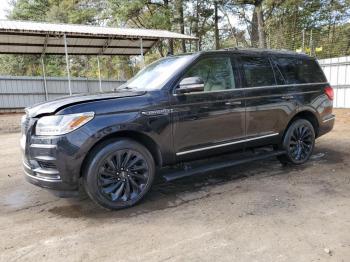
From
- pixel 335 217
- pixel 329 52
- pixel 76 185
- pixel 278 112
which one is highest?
pixel 329 52

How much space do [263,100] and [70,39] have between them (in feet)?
41.9

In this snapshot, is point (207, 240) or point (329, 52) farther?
point (329, 52)

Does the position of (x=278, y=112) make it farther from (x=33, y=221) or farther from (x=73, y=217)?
(x=33, y=221)

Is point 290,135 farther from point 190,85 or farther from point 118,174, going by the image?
point 118,174

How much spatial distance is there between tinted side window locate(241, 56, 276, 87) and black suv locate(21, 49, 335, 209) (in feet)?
0.05

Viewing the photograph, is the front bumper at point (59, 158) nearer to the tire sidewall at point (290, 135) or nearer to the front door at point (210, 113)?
the front door at point (210, 113)

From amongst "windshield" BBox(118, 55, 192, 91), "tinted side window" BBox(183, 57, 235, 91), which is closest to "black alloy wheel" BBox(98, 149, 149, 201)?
"windshield" BBox(118, 55, 192, 91)

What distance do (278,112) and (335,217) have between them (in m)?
2.13

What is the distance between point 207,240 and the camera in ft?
10.7

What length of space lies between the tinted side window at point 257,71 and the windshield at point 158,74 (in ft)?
3.16

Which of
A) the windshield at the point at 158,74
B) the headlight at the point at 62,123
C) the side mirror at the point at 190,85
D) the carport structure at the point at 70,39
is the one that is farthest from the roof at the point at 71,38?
the side mirror at the point at 190,85

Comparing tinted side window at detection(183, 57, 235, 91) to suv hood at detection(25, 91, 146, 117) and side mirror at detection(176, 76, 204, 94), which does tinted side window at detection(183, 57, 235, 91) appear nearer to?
side mirror at detection(176, 76, 204, 94)

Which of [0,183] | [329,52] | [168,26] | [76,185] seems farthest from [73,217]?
[168,26]

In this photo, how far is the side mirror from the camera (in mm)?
4332
